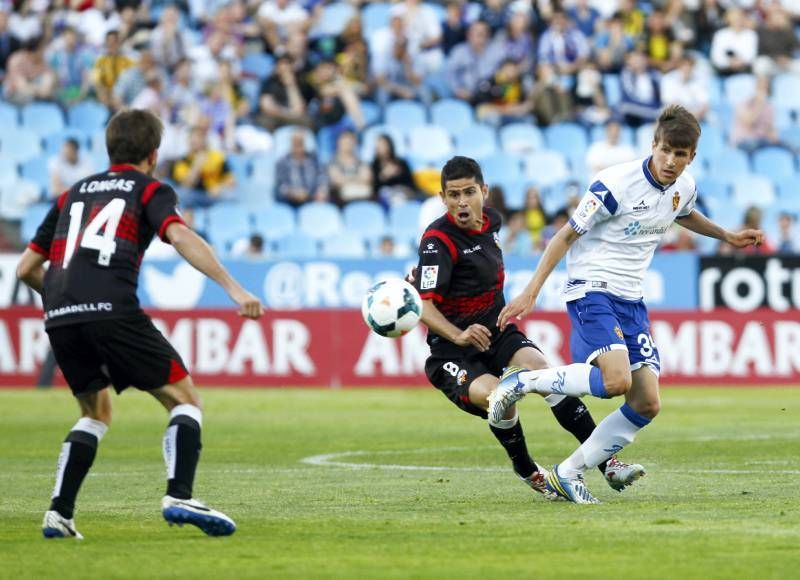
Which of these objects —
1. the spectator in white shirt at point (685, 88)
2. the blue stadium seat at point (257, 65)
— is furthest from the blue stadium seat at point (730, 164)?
the blue stadium seat at point (257, 65)

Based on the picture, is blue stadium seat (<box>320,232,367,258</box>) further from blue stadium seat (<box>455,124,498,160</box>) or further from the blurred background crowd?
blue stadium seat (<box>455,124,498,160</box>)

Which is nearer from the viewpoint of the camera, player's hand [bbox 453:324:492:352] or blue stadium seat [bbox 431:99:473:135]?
player's hand [bbox 453:324:492:352]

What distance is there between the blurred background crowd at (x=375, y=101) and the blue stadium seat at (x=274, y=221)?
0.07 ft

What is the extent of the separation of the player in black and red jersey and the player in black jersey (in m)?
2.34

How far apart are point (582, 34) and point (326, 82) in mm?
4343

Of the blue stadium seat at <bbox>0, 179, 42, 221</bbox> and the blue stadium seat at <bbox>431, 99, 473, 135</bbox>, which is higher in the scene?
the blue stadium seat at <bbox>431, 99, 473, 135</bbox>

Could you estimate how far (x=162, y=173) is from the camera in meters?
23.5

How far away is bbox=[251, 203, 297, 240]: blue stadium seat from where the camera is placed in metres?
23.4

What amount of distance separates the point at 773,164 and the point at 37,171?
38.0ft

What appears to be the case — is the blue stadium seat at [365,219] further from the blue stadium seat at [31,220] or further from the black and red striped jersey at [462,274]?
the black and red striped jersey at [462,274]

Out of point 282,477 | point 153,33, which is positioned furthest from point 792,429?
point 153,33

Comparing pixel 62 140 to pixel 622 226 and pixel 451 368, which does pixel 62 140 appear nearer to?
pixel 451 368

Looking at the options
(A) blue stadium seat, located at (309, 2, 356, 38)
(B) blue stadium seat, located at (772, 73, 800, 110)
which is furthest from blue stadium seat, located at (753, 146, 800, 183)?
(A) blue stadium seat, located at (309, 2, 356, 38)

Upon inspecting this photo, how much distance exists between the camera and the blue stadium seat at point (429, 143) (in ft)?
81.1
